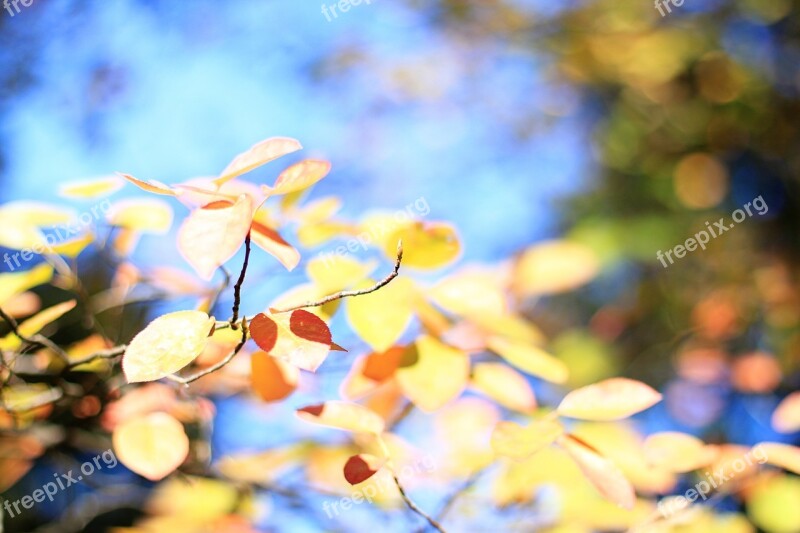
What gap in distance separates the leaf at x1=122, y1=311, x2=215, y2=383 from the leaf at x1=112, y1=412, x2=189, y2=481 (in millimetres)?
202

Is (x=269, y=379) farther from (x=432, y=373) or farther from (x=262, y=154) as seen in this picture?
(x=262, y=154)

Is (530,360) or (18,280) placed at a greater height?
(18,280)

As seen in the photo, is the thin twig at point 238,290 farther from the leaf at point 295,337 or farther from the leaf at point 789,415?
the leaf at point 789,415

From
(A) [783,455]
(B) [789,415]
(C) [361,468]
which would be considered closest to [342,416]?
(C) [361,468]

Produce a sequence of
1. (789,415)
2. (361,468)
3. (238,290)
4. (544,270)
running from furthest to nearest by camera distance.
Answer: (544,270) < (789,415) < (361,468) < (238,290)

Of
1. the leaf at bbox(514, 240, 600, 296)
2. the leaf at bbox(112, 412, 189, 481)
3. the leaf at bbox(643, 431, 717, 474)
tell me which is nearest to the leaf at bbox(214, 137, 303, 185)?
the leaf at bbox(112, 412, 189, 481)

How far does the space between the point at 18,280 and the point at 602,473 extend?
53cm

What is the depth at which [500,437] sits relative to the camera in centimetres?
52

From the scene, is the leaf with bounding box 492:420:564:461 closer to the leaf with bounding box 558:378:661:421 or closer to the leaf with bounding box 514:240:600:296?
the leaf with bounding box 558:378:661:421

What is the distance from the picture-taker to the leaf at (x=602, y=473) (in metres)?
0.50

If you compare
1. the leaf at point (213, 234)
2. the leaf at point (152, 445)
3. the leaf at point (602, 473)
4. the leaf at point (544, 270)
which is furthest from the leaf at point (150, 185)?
the leaf at point (544, 270)

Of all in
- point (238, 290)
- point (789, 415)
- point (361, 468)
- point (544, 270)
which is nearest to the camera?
point (238, 290)

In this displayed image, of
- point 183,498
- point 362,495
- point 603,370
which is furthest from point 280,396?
point 603,370

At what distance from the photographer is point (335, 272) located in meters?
0.62
